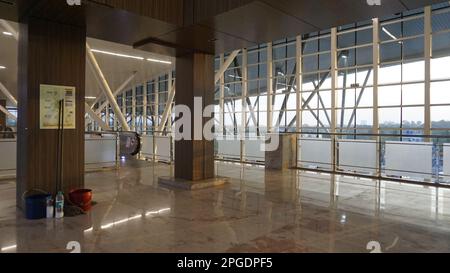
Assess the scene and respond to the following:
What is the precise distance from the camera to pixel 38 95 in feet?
15.5

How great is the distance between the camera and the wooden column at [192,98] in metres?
6.71

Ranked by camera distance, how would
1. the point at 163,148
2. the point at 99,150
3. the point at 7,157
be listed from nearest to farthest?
the point at 7,157 < the point at 99,150 < the point at 163,148

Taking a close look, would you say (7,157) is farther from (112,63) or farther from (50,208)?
(112,63)

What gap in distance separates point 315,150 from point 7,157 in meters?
8.46

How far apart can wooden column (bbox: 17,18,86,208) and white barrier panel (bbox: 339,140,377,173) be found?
6807 mm

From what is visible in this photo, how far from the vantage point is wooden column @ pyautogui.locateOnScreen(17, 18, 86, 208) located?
4.66m

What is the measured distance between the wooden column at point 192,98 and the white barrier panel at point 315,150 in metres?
4.25

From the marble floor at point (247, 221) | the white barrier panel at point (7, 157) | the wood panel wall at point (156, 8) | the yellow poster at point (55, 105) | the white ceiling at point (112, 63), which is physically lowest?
the marble floor at point (247, 221)

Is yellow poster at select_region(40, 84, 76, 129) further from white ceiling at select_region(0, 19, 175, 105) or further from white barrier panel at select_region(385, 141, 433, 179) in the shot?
white ceiling at select_region(0, 19, 175, 105)

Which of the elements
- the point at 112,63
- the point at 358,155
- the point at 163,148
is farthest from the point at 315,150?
the point at 112,63

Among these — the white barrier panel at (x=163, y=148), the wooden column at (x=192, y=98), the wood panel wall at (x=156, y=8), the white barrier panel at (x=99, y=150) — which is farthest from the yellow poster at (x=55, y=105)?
the white barrier panel at (x=163, y=148)

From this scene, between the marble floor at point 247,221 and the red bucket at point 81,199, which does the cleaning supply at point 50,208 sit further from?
the red bucket at point 81,199

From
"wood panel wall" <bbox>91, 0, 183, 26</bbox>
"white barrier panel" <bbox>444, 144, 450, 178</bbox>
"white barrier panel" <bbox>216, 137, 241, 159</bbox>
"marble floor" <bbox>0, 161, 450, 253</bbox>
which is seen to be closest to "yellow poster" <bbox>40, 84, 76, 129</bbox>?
"marble floor" <bbox>0, 161, 450, 253</bbox>
